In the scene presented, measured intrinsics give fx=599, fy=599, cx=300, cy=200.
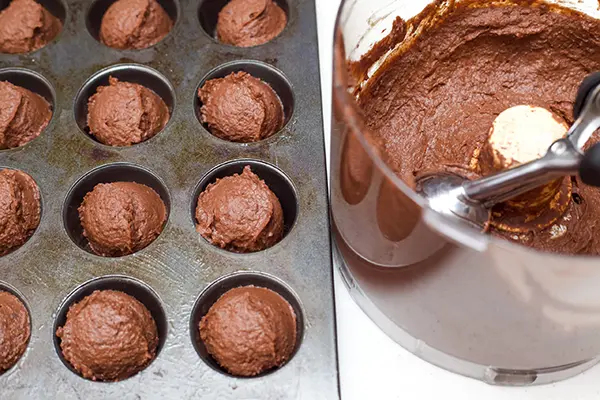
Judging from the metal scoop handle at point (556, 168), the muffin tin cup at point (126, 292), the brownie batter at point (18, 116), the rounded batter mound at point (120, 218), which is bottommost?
the muffin tin cup at point (126, 292)

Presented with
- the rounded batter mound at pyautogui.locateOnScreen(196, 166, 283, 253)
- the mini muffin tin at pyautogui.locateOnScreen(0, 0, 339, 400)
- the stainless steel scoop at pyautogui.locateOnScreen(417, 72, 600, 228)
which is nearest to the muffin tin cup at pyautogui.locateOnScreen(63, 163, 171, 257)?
the mini muffin tin at pyautogui.locateOnScreen(0, 0, 339, 400)

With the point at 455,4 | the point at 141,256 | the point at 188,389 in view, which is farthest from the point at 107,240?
the point at 455,4

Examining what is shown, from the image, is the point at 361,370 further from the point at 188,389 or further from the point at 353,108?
the point at 353,108

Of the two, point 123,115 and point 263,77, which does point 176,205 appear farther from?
point 263,77

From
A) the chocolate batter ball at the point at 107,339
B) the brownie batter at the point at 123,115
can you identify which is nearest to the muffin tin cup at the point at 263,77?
the brownie batter at the point at 123,115

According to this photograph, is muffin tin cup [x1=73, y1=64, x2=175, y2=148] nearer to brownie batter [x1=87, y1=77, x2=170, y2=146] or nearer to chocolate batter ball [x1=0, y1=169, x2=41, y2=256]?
brownie batter [x1=87, y1=77, x2=170, y2=146]

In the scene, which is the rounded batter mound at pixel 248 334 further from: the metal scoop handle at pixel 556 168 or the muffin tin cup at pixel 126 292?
the metal scoop handle at pixel 556 168

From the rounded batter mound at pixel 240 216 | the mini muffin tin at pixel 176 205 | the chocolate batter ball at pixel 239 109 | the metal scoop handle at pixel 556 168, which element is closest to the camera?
the metal scoop handle at pixel 556 168
